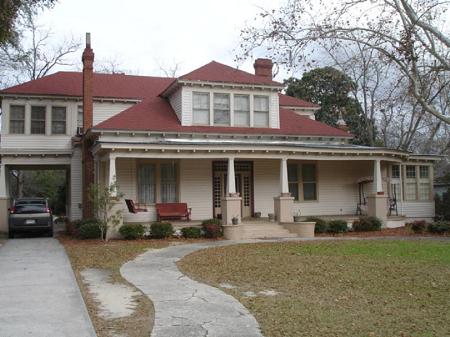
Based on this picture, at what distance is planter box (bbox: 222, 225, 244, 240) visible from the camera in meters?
20.0

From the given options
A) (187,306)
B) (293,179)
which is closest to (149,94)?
(293,179)

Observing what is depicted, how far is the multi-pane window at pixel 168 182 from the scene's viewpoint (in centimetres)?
2320

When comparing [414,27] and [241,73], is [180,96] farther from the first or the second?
[414,27]

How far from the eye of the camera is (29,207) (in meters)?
21.6

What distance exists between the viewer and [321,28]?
13.1 metres

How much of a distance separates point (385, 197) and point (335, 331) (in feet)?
57.6

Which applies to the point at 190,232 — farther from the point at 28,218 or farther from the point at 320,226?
the point at 28,218

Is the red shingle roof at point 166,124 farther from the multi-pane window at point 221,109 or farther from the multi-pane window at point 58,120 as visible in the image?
the multi-pane window at point 58,120

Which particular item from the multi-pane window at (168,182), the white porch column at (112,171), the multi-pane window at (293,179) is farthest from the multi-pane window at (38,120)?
→ the multi-pane window at (293,179)

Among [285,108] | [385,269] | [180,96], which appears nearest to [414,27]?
[385,269]

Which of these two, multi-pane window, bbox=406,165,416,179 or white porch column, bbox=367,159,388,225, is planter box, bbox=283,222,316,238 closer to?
white porch column, bbox=367,159,388,225

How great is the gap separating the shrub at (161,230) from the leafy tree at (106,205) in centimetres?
133

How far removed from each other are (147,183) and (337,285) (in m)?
14.1

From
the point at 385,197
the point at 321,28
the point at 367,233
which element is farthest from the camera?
the point at 385,197
